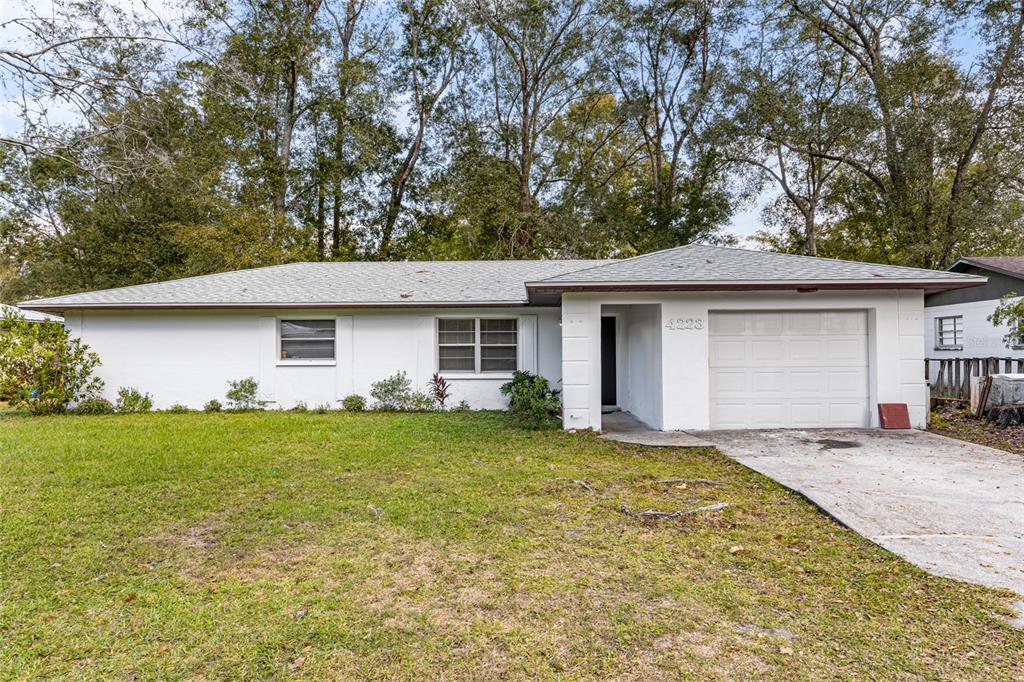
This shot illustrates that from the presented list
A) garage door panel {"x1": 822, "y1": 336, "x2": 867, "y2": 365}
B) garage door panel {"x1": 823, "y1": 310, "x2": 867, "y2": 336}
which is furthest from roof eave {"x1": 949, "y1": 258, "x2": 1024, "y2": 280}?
garage door panel {"x1": 822, "y1": 336, "x2": 867, "y2": 365}

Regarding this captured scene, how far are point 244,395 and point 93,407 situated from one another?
10.1 ft

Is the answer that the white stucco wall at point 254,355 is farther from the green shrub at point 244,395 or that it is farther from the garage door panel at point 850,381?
the garage door panel at point 850,381

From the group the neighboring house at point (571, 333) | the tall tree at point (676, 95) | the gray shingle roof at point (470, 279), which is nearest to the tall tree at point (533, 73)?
the tall tree at point (676, 95)

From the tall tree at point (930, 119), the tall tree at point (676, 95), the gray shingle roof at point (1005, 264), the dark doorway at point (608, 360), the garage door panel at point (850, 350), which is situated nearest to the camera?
the garage door panel at point (850, 350)

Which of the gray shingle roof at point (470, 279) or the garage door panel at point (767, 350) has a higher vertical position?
the gray shingle roof at point (470, 279)

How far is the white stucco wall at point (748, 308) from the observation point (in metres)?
8.48

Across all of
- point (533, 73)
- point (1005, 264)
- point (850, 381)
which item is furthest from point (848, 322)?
point (533, 73)

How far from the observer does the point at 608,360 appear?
1206cm

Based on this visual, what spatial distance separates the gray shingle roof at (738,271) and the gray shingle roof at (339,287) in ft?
7.08

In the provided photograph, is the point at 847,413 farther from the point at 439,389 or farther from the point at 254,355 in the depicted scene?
the point at 254,355

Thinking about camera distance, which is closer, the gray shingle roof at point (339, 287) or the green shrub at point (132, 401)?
the gray shingle roof at point (339, 287)

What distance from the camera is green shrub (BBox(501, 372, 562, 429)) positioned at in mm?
9039

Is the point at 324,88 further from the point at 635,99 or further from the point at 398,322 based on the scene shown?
the point at 398,322

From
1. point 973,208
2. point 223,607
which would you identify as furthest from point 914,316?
point 973,208
